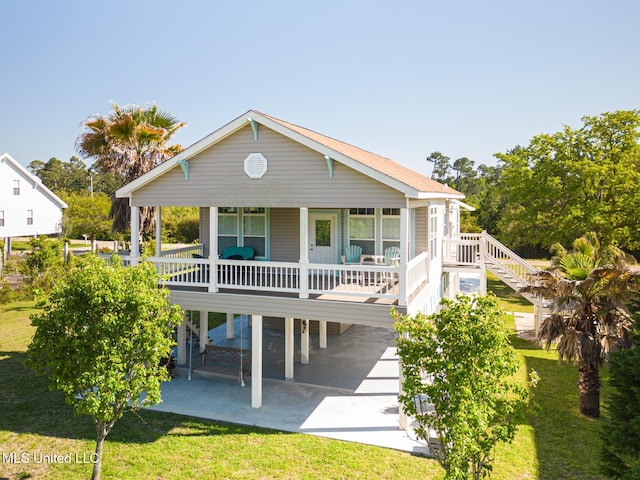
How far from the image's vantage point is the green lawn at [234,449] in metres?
8.59

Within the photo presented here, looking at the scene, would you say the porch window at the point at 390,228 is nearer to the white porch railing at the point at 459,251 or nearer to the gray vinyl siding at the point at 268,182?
the gray vinyl siding at the point at 268,182

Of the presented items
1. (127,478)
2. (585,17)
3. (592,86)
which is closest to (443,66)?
(585,17)

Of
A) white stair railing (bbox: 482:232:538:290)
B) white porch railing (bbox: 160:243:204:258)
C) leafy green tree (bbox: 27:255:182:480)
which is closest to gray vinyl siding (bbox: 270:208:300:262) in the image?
white porch railing (bbox: 160:243:204:258)

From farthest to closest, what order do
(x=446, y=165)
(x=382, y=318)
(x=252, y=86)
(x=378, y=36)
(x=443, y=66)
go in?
(x=446, y=165) → (x=252, y=86) → (x=443, y=66) → (x=378, y=36) → (x=382, y=318)

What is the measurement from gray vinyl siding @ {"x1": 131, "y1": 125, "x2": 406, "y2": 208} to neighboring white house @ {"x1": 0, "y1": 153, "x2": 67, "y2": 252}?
31568 millimetres

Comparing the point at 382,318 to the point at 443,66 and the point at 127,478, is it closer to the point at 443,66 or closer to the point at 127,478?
the point at 127,478

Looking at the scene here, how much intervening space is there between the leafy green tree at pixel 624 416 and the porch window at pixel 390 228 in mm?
7923

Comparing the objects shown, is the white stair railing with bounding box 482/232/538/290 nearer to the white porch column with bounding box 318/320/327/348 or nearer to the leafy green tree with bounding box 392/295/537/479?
the white porch column with bounding box 318/320/327/348

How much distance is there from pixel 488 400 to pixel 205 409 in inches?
322

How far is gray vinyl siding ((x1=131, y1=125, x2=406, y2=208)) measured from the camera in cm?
1122

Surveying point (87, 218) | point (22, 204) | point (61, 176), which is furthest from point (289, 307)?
point (61, 176)

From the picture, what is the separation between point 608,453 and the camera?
718cm

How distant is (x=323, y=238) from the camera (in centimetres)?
1555

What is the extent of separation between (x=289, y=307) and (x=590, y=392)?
806 centimetres
